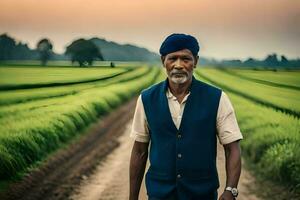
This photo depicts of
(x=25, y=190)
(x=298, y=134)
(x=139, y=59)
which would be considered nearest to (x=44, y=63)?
(x=139, y=59)

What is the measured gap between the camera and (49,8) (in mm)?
5727

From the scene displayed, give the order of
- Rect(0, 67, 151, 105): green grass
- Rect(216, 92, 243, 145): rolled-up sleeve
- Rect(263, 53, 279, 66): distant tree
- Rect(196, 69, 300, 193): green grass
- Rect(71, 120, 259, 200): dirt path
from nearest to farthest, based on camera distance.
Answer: Rect(216, 92, 243, 145): rolled-up sleeve, Rect(71, 120, 259, 200): dirt path, Rect(196, 69, 300, 193): green grass, Rect(263, 53, 279, 66): distant tree, Rect(0, 67, 151, 105): green grass

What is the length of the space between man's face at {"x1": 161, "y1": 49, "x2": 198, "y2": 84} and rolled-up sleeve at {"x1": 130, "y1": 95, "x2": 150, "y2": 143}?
0.22m

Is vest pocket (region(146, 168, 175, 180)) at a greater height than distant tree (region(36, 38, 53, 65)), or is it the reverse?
distant tree (region(36, 38, 53, 65))

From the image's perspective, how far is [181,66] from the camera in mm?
2785

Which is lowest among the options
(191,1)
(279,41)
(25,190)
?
(25,190)

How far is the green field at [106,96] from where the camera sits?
5453 millimetres

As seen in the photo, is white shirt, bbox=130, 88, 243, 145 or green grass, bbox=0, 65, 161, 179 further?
green grass, bbox=0, 65, 161, 179

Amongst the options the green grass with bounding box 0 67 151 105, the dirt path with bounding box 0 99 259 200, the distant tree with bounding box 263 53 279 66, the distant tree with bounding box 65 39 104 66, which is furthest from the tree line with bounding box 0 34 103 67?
the distant tree with bounding box 263 53 279 66

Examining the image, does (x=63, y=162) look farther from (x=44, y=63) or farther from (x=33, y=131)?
(x=44, y=63)

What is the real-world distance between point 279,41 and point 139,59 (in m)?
1.46

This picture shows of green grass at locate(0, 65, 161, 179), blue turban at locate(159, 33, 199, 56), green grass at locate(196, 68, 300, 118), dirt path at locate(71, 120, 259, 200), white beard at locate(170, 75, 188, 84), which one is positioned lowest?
dirt path at locate(71, 120, 259, 200)

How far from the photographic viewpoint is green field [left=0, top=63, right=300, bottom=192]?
5453mm

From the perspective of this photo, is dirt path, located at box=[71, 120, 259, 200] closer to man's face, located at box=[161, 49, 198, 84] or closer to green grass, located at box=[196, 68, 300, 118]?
green grass, located at box=[196, 68, 300, 118]
